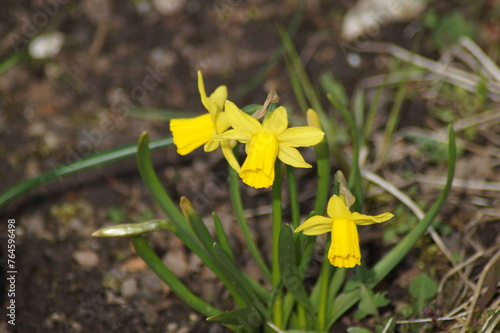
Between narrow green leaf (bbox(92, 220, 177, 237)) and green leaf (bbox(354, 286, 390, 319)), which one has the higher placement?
narrow green leaf (bbox(92, 220, 177, 237))

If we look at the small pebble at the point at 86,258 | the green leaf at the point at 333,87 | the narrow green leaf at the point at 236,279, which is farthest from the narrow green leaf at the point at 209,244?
the green leaf at the point at 333,87

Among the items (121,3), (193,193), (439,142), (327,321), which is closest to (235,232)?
(193,193)

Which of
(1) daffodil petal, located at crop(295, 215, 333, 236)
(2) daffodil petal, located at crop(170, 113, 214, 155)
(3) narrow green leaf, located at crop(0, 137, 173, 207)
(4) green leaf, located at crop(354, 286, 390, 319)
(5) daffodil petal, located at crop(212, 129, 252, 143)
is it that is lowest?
(4) green leaf, located at crop(354, 286, 390, 319)

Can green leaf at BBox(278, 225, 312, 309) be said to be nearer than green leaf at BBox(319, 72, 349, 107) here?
Yes

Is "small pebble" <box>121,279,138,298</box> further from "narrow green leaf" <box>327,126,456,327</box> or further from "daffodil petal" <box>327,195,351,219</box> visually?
"daffodil petal" <box>327,195,351,219</box>

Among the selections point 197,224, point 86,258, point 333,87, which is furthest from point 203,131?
point 333,87

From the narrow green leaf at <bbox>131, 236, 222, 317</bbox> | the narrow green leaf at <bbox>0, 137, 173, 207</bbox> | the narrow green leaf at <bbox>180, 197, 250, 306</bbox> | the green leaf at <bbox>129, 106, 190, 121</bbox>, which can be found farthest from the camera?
the green leaf at <bbox>129, 106, 190, 121</bbox>

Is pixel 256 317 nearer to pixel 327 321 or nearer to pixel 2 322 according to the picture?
pixel 327 321

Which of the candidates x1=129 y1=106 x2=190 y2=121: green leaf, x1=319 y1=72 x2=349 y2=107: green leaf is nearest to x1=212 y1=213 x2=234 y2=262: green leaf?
x1=129 y1=106 x2=190 y2=121: green leaf
